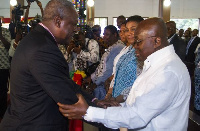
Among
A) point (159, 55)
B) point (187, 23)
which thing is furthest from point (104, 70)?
point (187, 23)

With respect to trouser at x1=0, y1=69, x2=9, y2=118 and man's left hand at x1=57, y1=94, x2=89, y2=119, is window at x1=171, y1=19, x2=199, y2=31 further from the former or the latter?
man's left hand at x1=57, y1=94, x2=89, y2=119

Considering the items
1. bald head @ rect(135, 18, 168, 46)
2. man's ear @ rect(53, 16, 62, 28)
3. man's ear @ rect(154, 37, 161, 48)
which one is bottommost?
man's ear @ rect(154, 37, 161, 48)

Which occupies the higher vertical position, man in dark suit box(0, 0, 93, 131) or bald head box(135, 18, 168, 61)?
bald head box(135, 18, 168, 61)

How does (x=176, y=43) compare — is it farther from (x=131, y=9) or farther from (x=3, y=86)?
(x=131, y=9)

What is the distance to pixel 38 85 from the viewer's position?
5.46ft

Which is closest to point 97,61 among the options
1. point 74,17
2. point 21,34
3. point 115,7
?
point 21,34

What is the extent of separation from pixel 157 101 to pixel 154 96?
0.03m

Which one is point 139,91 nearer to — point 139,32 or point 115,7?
point 139,32

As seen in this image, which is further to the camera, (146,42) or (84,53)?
(84,53)

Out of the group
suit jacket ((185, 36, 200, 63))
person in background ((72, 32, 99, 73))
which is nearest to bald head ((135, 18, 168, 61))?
person in background ((72, 32, 99, 73))

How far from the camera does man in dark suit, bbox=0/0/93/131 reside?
5.25 feet

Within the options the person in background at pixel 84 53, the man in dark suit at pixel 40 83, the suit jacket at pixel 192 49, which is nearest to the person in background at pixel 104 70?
the person in background at pixel 84 53

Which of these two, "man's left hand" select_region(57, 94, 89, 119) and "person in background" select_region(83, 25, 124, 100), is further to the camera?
"person in background" select_region(83, 25, 124, 100)

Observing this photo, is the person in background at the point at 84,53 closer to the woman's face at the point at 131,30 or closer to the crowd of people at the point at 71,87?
the woman's face at the point at 131,30
